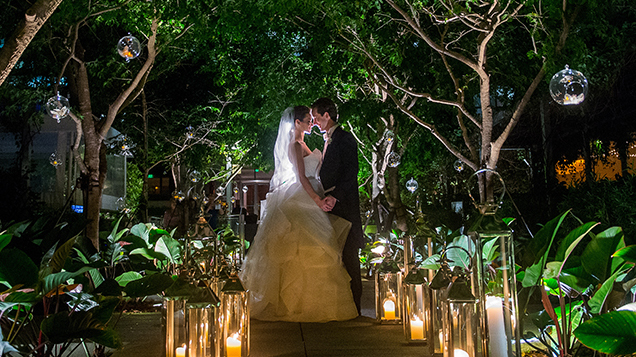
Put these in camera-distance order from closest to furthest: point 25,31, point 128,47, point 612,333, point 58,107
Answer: point 612,333, point 25,31, point 58,107, point 128,47

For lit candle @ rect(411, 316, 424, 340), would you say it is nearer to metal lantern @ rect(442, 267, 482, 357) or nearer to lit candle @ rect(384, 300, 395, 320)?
lit candle @ rect(384, 300, 395, 320)

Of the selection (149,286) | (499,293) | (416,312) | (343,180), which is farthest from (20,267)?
(343,180)

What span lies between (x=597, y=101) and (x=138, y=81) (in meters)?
12.8

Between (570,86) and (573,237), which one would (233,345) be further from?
(570,86)

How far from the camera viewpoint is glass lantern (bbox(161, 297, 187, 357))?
2545mm

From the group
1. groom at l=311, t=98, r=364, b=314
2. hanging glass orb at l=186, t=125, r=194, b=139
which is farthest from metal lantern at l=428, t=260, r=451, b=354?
hanging glass orb at l=186, t=125, r=194, b=139

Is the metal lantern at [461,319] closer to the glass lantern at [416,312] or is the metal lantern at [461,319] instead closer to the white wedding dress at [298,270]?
the glass lantern at [416,312]

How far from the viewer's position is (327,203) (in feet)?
17.9

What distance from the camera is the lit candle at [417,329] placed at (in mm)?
3897

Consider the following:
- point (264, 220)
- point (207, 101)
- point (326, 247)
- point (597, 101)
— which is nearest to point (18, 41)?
point (264, 220)

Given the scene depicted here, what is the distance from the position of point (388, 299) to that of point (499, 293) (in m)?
2.58

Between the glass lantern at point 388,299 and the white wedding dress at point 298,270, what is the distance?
0.38 meters

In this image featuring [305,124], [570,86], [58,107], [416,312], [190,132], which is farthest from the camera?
[190,132]

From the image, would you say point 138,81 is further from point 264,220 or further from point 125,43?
point 264,220
